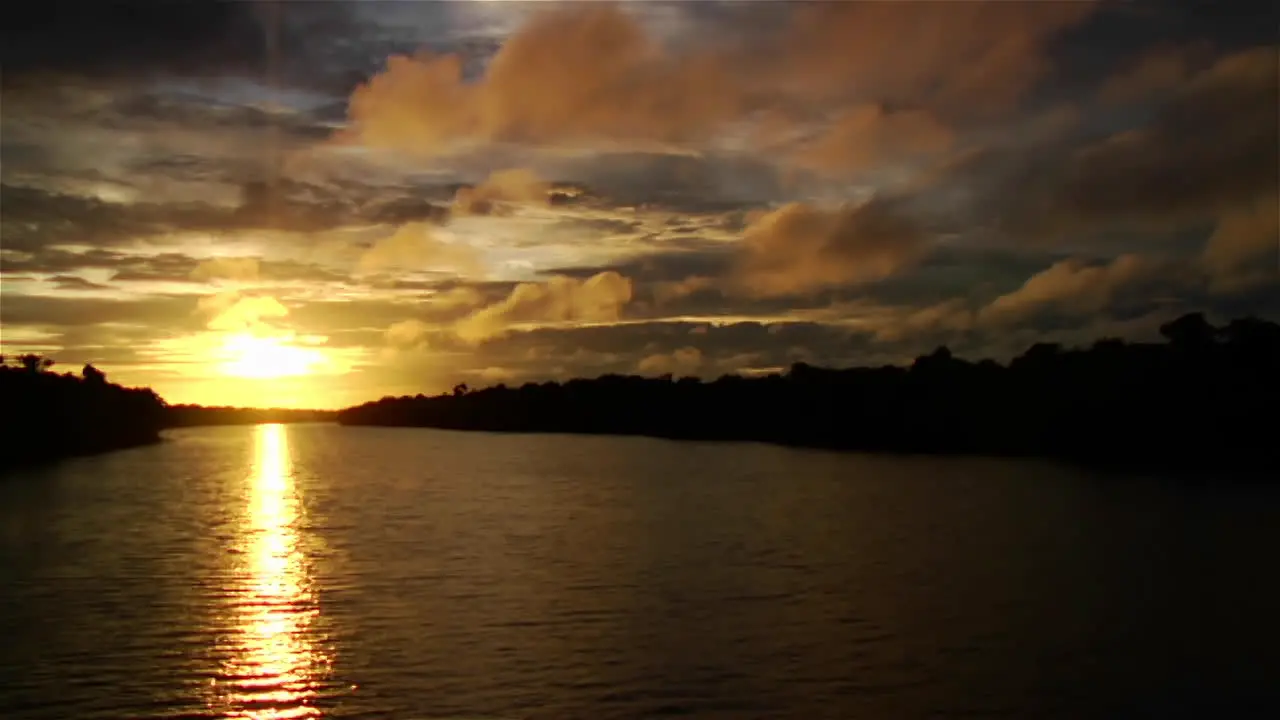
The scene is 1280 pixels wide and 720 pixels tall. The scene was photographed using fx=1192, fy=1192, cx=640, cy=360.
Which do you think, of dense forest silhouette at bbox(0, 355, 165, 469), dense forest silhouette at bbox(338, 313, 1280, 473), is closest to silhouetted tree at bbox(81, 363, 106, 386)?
dense forest silhouette at bbox(0, 355, 165, 469)

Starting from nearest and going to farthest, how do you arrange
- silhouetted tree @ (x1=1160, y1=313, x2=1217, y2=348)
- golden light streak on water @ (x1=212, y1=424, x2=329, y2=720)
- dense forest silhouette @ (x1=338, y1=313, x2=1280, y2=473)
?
golden light streak on water @ (x1=212, y1=424, x2=329, y2=720)
dense forest silhouette @ (x1=338, y1=313, x2=1280, y2=473)
silhouetted tree @ (x1=1160, y1=313, x2=1217, y2=348)

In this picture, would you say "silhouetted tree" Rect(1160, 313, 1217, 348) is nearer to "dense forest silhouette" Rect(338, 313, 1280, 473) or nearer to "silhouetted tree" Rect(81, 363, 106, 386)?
"dense forest silhouette" Rect(338, 313, 1280, 473)

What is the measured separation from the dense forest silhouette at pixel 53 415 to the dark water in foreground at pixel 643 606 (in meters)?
50.1

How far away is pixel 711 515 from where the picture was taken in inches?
2613

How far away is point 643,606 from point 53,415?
119 m

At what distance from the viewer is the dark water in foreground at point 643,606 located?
26.8 meters

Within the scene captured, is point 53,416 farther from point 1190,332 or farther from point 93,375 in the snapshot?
A: point 1190,332

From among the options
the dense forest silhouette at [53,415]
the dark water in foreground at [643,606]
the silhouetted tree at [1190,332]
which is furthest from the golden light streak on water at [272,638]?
the silhouetted tree at [1190,332]

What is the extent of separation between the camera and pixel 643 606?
3738 cm

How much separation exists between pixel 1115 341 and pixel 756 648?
408ft

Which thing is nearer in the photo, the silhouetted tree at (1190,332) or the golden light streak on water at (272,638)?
the golden light streak on water at (272,638)

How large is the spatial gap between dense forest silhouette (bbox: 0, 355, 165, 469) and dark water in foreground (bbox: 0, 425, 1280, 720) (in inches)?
1974

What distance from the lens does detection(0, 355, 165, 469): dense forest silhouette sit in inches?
4771

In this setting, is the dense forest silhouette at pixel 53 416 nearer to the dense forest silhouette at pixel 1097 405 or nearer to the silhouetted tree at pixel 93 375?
the silhouetted tree at pixel 93 375
